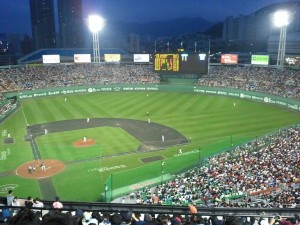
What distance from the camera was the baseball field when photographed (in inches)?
997

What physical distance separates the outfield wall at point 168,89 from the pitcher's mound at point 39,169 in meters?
34.0

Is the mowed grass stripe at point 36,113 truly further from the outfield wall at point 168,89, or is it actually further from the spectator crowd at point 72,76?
the spectator crowd at point 72,76

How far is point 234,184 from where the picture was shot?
20203 mm

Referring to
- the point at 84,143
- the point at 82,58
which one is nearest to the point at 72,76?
the point at 82,58

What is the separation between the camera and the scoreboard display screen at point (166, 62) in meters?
67.6

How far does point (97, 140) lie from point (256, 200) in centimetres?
2209

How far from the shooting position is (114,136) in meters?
37.9

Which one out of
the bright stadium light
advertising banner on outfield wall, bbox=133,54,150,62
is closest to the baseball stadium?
advertising banner on outfield wall, bbox=133,54,150,62

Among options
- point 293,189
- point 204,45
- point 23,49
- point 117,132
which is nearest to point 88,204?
point 293,189

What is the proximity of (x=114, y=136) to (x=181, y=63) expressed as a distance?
3380 centimetres

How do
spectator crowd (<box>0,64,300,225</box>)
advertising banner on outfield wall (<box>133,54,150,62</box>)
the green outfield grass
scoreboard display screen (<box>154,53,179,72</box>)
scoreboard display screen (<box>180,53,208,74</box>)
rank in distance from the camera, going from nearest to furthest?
spectator crowd (<box>0,64,300,225</box>)
the green outfield grass
scoreboard display screen (<box>180,53,208,74</box>)
scoreboard display screen (<box>154,53,179,72</box>)
advertising banner on outfield wall (<box>133,54,150,62</box>)

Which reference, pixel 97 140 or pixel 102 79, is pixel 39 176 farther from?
pixel 102 79

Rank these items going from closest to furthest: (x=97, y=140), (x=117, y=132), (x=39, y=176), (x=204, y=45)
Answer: (x=39, y=176)
(x=97, y=140)
(x=117, y=132)
(x=204, y=45)

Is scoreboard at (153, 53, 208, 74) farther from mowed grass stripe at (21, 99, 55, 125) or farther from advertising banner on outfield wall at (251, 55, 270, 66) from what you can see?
mowed grass stripe at (21, 99, 55, 125)
